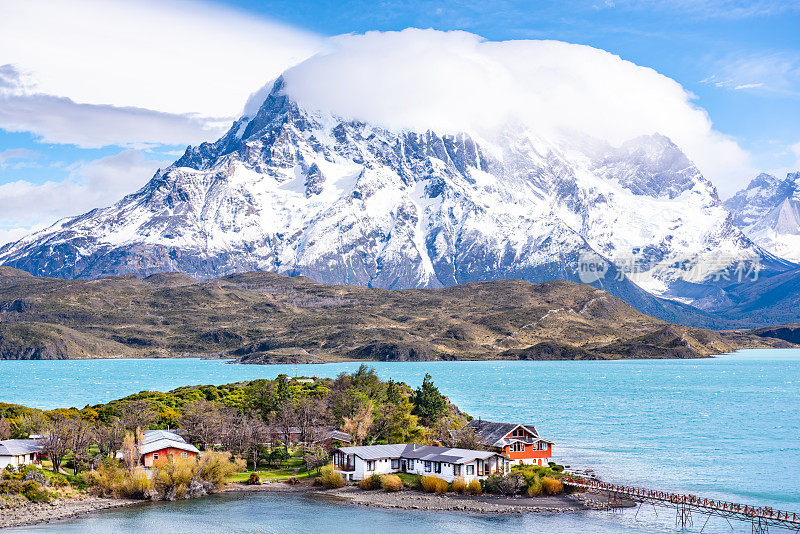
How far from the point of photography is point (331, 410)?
121688 millimetres

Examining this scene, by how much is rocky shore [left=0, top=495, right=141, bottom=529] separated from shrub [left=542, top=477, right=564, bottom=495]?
141ft

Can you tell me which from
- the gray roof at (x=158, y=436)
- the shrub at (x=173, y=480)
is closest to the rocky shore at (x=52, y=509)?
the shrub at (x=173, y=480)

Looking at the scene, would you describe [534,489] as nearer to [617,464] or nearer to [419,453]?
[419,453]

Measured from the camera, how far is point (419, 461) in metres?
92.9

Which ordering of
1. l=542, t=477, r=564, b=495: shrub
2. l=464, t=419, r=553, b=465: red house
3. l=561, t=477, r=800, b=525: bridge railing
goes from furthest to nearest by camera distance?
1. l=464, t=419, r=553, b=465: red house
2. l=542, t=477, r=564, b=495: shrub
3. l=561, t=477, r=800, b=525: bridge railing

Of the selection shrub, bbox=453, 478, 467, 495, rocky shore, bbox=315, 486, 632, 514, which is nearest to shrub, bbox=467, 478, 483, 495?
shrub, bbox=453, 478, 467, 495

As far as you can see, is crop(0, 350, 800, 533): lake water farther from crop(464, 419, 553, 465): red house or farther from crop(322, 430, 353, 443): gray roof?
crop(322, 430, 353, 443): gray roof

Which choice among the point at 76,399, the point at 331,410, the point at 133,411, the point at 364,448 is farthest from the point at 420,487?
the point at 76,399

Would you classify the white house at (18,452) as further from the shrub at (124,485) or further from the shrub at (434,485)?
the shrub at (434,485)

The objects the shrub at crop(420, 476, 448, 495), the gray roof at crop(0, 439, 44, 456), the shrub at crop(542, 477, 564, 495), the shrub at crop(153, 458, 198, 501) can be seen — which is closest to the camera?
the shrub at crop(153, 458, 198, 501)

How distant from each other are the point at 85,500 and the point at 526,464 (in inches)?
1921

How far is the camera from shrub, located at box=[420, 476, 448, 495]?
88250 mm

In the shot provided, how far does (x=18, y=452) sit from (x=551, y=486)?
58.4 m

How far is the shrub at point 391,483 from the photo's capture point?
8944cm
